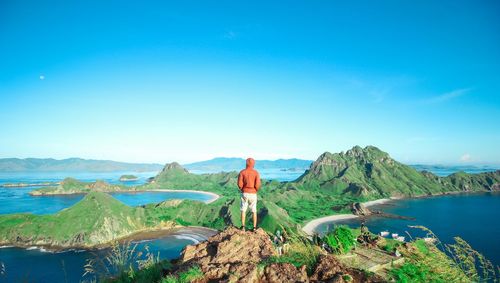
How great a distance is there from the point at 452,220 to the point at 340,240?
434 feet

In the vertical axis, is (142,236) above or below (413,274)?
below

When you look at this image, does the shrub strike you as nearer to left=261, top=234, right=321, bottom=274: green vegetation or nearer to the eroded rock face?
left=261, top=234, right=321, bottom=274: green vegetation

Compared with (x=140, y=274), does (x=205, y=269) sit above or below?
above

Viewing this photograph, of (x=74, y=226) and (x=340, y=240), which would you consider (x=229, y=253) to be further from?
(x=74, y=226)

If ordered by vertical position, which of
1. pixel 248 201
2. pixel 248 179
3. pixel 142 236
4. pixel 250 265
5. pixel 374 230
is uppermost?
pixel 248 179

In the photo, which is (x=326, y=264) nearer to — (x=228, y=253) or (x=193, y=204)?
(x=228, y=253)

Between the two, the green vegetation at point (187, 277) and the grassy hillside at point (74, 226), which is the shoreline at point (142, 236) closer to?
the grassy hillside at point (74, 226)

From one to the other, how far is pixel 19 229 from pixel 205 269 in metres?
103

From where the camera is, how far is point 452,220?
110750 mm

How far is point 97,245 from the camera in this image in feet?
246

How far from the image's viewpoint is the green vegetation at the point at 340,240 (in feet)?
34.2

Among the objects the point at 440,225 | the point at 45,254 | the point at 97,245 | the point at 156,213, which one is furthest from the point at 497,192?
the point at 45,254

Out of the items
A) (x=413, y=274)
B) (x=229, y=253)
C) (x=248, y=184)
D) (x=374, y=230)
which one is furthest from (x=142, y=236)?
(x=413, y=274)

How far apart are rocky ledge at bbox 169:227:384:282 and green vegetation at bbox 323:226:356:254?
3.57m
